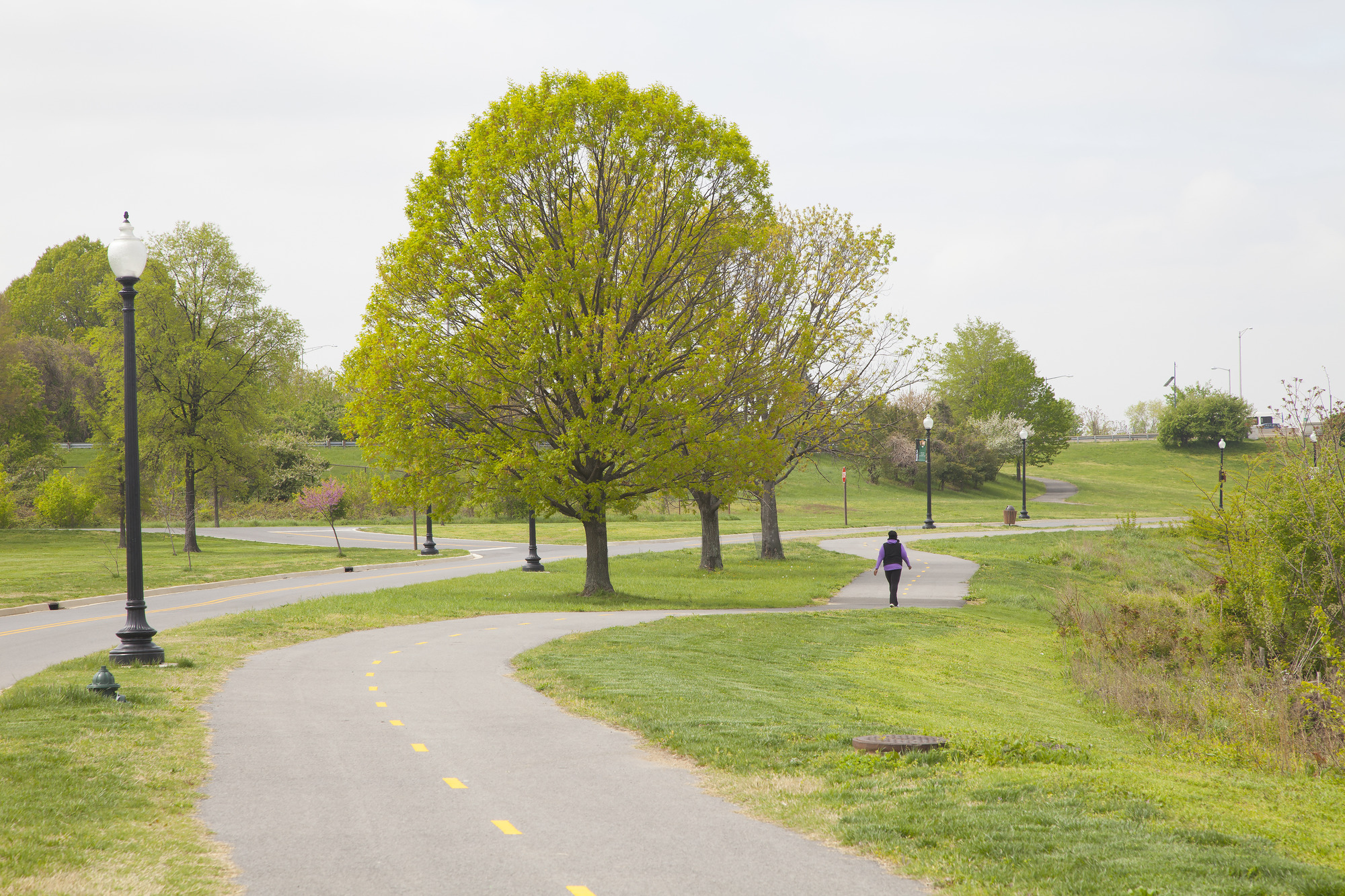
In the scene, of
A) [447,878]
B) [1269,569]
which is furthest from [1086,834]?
[1269,569]

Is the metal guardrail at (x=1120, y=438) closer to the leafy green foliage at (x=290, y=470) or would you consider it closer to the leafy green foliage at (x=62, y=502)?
the leafy green foliage at (x=290, y=470)

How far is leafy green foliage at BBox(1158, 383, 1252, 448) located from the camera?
95875mm

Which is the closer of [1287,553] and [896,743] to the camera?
[896,743]

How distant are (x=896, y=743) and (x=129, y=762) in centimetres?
599

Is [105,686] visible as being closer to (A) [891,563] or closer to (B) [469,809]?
(B) [469,809]

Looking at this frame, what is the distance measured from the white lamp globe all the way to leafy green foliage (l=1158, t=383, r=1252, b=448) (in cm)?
10138

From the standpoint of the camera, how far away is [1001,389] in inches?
3612

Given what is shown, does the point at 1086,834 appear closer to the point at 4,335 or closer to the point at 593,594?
the point at 593,594

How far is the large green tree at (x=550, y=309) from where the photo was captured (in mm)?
19734

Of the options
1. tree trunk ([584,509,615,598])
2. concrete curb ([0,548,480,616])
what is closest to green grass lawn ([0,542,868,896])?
tree trunk ([584,509,615,598])

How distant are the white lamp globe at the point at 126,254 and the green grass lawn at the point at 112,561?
11.3m

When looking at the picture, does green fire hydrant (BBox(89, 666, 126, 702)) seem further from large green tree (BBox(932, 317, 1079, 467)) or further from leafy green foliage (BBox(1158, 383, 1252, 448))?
leafy green foliage (BBox(1158, 383, 1252, 448))

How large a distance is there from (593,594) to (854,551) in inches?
601

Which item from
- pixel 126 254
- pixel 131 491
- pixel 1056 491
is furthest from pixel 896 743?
pixel 1056 491
